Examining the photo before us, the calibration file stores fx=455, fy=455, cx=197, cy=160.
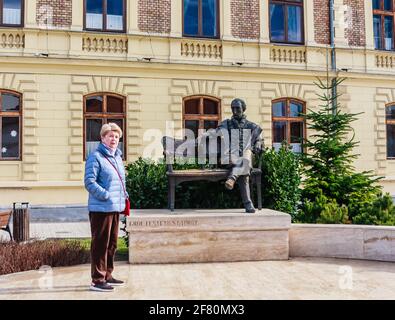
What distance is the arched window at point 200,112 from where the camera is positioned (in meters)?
17.0

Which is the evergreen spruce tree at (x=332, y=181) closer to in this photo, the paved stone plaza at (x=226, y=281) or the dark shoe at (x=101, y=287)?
the paved stone plaza at (x=226, y=281)

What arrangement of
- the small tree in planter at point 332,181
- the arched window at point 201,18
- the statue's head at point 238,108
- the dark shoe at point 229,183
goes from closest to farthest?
the dark shoe at point 229,183, the statue's head at point 238,108, the small tree in planter at point 332,181, the arched window at point 201,18

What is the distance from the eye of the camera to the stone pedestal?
711cm

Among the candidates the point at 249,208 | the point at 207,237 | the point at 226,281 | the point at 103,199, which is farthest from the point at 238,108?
the point at 103,199

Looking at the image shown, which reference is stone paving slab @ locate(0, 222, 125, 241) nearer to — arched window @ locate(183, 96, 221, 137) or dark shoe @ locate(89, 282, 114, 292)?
arched window @ locate(183, 96, 221, 137)

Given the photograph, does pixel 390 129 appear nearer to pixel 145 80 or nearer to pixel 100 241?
pixel 145 80

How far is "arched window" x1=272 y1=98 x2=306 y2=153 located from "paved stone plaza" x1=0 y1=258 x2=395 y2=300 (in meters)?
10.8

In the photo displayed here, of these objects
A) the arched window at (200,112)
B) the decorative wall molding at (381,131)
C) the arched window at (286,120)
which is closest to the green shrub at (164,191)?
the arched window at (200,112)

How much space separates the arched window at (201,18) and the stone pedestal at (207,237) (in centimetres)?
1125

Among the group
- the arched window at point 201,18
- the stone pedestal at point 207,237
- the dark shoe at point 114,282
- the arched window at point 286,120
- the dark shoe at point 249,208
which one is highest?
the arched window at point 201,18

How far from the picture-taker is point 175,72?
655 inches

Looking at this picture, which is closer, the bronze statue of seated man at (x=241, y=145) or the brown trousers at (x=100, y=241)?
the brown trousers at (x=100, y=241)

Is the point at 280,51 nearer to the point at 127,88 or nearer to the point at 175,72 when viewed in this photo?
the point at 175,72
